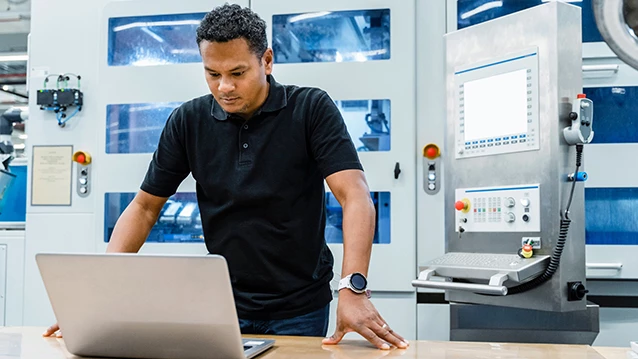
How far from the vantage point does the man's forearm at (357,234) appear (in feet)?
4.75

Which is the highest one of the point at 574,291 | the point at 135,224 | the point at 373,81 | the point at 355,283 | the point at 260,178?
the point at 373,81

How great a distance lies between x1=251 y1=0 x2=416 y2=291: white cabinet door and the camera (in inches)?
107

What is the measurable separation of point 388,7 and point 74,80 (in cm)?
151

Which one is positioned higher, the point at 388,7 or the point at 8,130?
the point at 388,7

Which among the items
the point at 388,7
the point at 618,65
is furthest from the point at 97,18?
the point at 618,65

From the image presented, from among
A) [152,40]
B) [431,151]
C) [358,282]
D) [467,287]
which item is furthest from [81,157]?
[358,282]

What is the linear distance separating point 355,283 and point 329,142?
1.36 ft

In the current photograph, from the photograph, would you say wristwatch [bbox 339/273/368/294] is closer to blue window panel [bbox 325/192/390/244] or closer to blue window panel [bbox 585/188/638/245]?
blue window panel [bbox 325/192/390/244]

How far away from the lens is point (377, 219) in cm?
276

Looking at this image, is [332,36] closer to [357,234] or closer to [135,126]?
[135,126]

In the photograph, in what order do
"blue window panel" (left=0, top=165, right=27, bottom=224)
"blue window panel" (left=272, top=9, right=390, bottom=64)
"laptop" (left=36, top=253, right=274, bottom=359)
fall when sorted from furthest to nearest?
"blue window panel" (left=0, top=165, right=27, bottom=224) → "blue window panel" (left=272, top=9, right=390, bottom=64) → "laptop" (left=36, top=253, right=274, bottom=359)

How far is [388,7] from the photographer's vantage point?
276 cm

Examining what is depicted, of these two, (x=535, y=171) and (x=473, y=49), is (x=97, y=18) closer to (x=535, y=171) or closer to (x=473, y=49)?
(x=473, y=49)

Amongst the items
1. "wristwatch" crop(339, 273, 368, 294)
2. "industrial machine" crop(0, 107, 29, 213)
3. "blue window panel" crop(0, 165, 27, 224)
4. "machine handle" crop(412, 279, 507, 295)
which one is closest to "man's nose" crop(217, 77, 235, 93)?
"wristwatch" crop(339, 273, 368, 294)
